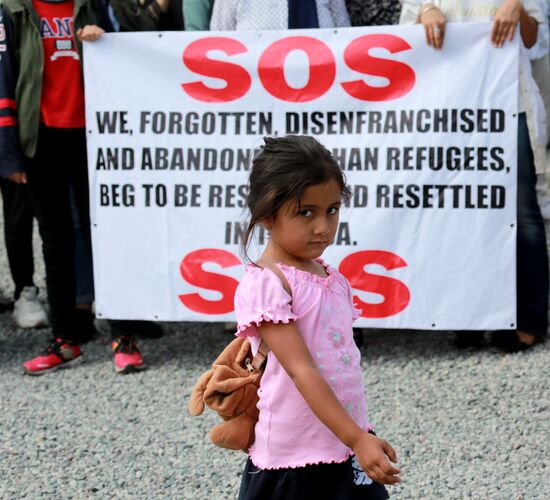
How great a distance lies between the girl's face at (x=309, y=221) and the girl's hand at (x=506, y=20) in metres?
2.61

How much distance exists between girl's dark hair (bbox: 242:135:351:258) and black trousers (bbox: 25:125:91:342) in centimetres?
273

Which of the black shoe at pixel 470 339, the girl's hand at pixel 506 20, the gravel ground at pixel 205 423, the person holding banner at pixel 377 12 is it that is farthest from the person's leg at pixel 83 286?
the girl's hand at pixel 506 20

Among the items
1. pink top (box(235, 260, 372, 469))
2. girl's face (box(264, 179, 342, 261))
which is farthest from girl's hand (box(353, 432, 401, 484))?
girl's face (box(264, 179, 342, 261))

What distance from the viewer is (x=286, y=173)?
222 cm

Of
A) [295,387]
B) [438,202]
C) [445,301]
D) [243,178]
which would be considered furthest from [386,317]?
[295,387]

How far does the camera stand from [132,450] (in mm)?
3920

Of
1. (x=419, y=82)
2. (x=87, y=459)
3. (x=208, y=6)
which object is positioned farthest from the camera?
(x=208, y=6)

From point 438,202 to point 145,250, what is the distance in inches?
56.7

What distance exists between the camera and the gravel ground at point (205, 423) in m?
3.58

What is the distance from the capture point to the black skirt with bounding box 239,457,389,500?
2297 millimetres

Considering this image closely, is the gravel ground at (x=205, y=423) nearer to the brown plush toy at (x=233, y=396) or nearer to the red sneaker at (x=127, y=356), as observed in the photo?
the red sneaker at (x=127, y=356)

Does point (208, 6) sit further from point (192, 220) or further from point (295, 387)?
point (295, 387)

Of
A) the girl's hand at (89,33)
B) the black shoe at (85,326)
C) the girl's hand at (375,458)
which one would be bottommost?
the black shoe at (85,326)

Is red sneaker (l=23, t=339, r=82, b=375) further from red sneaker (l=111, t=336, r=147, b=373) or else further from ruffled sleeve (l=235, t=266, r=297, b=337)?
ruffled sleeve (l=235, t=266, r=297, b=337)
